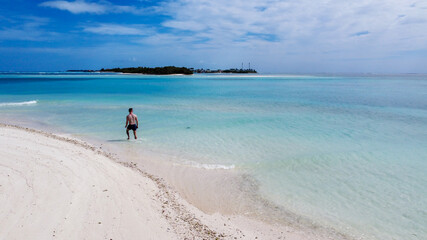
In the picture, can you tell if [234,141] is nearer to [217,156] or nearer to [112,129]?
[217,156]

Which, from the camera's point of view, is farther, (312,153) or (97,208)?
(312,153)

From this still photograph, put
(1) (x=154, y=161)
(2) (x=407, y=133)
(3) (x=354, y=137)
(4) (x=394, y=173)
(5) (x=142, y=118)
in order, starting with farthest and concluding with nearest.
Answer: (5) (x=142, y=118) → (2) (x=407, y=133) → (3) (x=354, y=137) → (1) (x=154, y=161) → (4) (x=394, y=173)

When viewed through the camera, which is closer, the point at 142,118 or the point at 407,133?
the point at 407,133

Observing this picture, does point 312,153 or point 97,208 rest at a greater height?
point 97,208

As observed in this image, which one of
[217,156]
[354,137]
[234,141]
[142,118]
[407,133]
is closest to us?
[217,156]

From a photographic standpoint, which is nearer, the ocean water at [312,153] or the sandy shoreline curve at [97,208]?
the sandy shoreline curve at [97,208]

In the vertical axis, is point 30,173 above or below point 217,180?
above

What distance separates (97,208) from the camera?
514 centimetres

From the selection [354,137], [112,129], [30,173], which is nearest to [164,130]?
[112,129]

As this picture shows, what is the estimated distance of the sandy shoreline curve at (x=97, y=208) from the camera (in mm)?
4520

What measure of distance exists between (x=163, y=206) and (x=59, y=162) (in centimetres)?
359

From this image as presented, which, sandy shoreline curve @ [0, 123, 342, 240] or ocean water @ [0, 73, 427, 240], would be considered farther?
ocean water @ [0, 73, 427, 240]

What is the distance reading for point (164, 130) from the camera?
528 inches

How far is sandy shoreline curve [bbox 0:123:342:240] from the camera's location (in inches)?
178
